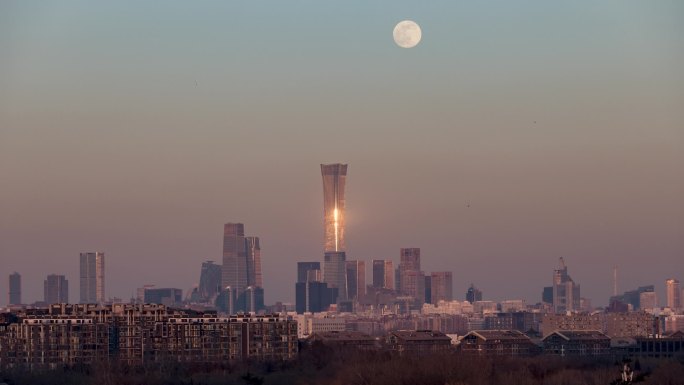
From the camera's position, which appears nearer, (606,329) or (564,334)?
(564,334)

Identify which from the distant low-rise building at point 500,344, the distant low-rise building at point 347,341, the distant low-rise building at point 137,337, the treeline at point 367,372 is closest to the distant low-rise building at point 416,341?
the distant low-rise building at point 347,341

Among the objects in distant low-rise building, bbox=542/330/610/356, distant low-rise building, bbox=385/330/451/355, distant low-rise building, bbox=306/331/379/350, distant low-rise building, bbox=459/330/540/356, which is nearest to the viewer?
distant low-rise building, bbox=306/331/379/350

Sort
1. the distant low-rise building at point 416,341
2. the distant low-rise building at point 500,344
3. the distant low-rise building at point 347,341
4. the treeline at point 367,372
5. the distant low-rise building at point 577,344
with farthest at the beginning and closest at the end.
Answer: the distant low-rise building at point 577,344, the distant low-rise building at point 416,341, the distant low-rise building at point 500,344, the distant low-rise building at point 347,341, the treeline at point 367,372

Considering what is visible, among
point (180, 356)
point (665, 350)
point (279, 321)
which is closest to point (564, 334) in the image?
point (665, 350)

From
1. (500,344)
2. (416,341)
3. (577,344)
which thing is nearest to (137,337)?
(416,341)

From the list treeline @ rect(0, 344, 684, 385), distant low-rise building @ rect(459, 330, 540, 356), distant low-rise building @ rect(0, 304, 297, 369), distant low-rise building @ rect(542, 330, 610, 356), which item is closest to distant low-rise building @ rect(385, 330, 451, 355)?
distant low-rise building @ rect(459, 330, 540, 356)

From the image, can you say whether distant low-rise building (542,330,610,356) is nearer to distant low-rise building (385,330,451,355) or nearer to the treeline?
distant low-rise building (385,330,451,355)

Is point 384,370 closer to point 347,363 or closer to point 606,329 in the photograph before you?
point 347,363

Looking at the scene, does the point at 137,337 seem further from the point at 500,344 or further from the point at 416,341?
the point at 500,344

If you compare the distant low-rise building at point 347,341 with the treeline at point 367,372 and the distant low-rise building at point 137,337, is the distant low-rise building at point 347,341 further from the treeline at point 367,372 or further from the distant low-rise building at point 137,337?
the treeline at point 367,372
